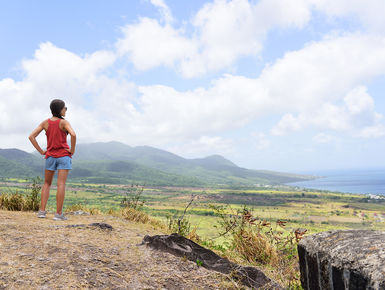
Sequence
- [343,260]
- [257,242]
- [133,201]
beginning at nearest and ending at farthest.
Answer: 1. [343,260]
2. [257,242]
3. [133,201]

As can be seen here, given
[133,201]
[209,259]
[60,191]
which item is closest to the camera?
[209,259]

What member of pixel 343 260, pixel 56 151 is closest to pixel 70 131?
pixel 56 151

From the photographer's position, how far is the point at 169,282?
12.2 ft

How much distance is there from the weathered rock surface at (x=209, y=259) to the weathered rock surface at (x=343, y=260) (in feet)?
2.29

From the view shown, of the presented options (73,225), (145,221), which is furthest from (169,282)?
(145,221)

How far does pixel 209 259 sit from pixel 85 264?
1977 millimetres

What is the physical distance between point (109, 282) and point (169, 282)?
821 mm

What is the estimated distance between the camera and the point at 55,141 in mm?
6684

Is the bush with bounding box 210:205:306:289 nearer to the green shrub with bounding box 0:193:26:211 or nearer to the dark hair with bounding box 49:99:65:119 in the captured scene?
the dark hair with bounding box 49:99:65:119

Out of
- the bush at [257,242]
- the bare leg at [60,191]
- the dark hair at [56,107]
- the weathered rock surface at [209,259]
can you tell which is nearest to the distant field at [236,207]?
the bush at [257,242]

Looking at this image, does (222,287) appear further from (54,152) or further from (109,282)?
(54,152)

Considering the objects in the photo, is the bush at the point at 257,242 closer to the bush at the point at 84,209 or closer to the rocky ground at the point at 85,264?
the rocky ground at the point at 85,264

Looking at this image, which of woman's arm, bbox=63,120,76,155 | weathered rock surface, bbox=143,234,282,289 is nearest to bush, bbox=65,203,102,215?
woman's arm, bbox=63,120,76,155

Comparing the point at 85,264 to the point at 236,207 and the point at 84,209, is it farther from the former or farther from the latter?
the point at 236,207
